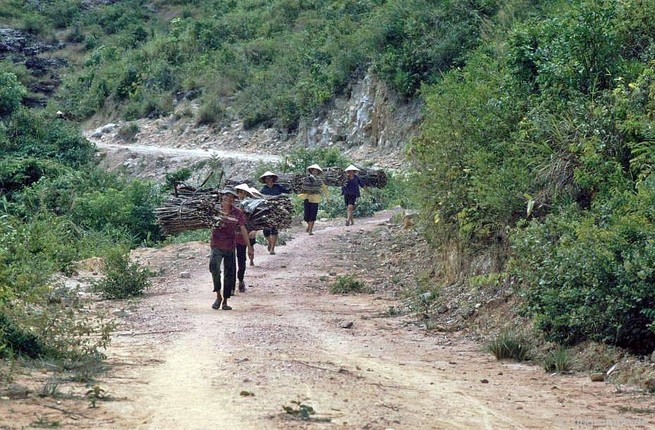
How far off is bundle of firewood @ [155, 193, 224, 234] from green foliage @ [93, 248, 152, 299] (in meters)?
1.36

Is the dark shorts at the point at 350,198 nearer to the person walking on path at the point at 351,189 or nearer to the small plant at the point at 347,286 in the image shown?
the person walking on path at the point at 351,189

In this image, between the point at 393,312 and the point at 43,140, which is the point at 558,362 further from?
the point at 43,140

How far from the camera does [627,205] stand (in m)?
9.52

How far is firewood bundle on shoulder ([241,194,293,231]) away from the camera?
16.0 metres

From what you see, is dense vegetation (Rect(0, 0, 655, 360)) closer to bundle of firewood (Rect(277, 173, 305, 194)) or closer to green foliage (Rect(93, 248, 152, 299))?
green foliage (Rect(93, 248, 152, 299))

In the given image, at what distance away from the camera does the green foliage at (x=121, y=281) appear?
48.4 feet

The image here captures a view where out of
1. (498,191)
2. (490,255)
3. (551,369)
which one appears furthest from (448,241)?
(551,369)

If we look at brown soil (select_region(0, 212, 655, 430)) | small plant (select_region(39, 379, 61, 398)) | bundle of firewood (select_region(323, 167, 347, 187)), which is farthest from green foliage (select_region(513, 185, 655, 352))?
bundle of firewood (select_region(323, 167, 347, 187))

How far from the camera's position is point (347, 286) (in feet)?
48.9

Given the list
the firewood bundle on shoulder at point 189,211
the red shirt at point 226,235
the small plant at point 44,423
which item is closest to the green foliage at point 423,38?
the firewood bundle on shoulder at point 189,211

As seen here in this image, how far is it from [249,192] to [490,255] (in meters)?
4.69

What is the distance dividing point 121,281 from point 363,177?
530 inches

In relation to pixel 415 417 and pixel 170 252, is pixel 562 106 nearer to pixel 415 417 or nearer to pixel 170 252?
pixel 415 417

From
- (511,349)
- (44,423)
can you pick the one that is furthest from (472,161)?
(44,423)
